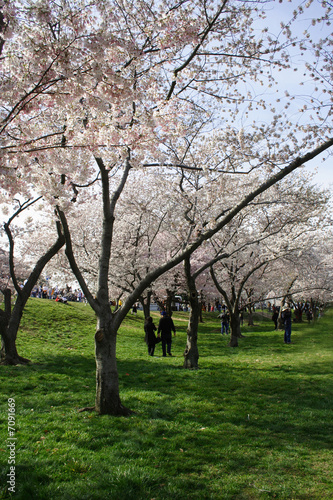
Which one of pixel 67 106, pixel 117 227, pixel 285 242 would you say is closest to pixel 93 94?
pixel 67 106

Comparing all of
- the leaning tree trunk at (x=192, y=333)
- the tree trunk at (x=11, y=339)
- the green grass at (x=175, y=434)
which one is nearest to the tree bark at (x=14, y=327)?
the tree trunk at (x=11, y=339)

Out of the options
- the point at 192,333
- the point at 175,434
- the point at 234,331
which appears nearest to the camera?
the point at 175,434

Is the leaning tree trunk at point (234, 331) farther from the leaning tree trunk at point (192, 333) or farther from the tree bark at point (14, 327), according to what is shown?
the tree bark at point (14, 327)

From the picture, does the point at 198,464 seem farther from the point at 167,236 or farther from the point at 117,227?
the point at 167,236

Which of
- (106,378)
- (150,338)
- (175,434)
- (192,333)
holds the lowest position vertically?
(175,434)

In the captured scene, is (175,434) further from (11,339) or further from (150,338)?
(150,338)

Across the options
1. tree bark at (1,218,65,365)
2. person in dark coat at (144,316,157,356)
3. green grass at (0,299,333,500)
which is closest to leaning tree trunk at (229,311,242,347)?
person in dark coat at (144,316,157,356)

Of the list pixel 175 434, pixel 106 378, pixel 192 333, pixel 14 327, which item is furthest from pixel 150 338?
pixel 175 434

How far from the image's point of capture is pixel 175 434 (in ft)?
18.2

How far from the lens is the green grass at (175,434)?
395cm

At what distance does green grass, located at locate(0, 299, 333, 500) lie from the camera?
156 inches

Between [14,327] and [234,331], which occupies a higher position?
[14,327]

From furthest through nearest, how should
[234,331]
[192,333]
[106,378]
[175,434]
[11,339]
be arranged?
[234,331], [192,333], [11,339], [106,378], [175,434]

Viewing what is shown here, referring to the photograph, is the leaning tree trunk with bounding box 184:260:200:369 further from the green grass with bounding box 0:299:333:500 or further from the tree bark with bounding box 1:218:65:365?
the tree bark with bounding box 1:218:65:365
